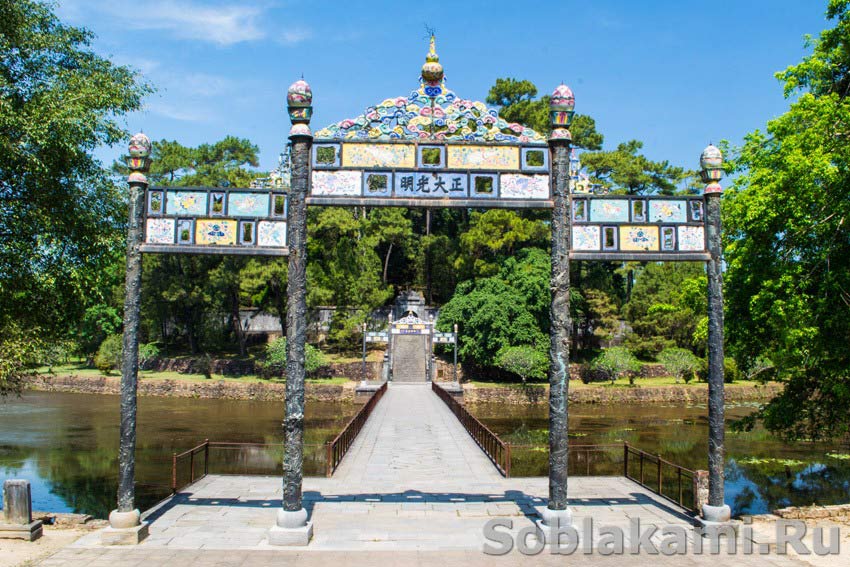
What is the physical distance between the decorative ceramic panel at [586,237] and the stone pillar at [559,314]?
20 centimetres

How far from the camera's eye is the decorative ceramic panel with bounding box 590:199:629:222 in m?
9.08

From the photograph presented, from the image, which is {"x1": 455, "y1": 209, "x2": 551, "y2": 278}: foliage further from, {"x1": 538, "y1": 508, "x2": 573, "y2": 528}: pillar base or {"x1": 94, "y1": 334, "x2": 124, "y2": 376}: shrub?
{"x1": 538, "y1": 508, "x2": 573, "y2": 528}: pillar base

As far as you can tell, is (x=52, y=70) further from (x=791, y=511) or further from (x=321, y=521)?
Result: (x=791, y=511)

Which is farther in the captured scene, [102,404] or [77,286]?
[102,404]

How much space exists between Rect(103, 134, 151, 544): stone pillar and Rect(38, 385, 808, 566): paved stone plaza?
258 millimetres

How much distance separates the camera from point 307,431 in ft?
79.9

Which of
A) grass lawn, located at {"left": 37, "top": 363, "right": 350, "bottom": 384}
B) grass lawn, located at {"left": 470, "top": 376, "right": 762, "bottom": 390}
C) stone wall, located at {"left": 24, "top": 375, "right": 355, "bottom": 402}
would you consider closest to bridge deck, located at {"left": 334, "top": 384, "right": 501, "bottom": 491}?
stone wall, located at {"left": 24, "top": 375, "right": 355, "bottom": 402}

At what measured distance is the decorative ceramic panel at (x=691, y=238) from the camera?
29.7 ft

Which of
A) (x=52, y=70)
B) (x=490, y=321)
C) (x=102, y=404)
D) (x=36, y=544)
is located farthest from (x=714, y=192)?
(x=102, y=404)

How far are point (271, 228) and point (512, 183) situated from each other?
10.9 ft

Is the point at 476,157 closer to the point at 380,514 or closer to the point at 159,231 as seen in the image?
the point at 159,231

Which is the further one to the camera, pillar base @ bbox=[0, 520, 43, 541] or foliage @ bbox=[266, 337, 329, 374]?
foliage @ bbox=[266, 337, 329, 374]

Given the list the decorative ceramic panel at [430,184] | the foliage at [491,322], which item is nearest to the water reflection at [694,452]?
the foliage at [491,322]

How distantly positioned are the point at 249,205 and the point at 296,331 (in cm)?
193
